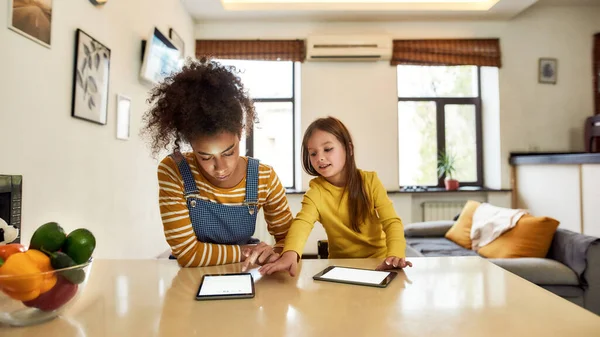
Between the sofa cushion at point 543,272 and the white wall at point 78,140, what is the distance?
219 centimetres

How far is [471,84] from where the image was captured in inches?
169

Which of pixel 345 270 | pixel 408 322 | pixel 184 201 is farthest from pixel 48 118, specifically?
pixel 408 322

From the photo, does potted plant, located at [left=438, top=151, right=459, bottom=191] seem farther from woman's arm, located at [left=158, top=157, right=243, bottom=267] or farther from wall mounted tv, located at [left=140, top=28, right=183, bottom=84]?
woman's arm, located at [left=158, top=157, right=243, bottom=267]

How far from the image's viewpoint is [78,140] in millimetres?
1784

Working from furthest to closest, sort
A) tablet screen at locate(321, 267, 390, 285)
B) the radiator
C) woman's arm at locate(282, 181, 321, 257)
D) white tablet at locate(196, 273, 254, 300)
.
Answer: the radiator
woman's arm at locate(282, 181, 321, 257)
tablet screen at locate(321, 267, 390, 285)
white tablet at locate(196, 273, 254, 300)

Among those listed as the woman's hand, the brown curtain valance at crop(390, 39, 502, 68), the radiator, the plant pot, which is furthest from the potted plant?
the woman's hand

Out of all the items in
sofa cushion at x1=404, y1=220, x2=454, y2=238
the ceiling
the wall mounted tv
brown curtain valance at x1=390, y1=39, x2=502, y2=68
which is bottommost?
sofa cushion at x1=404, y1=220, x2=454, y2=238

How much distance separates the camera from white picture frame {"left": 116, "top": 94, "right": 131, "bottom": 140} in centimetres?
223

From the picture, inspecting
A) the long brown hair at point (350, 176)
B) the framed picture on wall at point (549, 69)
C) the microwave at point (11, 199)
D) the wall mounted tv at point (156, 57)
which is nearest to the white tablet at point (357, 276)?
the long brown hair at point (350, 176)

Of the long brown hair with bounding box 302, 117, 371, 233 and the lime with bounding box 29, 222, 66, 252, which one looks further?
the long brown hair with bounding box 302, 117, 371, 233

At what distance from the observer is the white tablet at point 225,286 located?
30.3 inches

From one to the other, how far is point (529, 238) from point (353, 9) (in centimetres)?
257

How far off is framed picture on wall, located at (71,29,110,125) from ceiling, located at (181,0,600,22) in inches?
73.5

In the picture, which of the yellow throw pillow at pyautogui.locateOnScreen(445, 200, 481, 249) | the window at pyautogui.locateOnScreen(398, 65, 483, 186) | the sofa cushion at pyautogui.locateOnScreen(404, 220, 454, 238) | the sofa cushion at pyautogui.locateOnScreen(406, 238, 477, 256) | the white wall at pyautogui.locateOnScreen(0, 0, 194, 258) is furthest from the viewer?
the window at pyautogui.locateOnScreen(398, 65, 483, 186)
